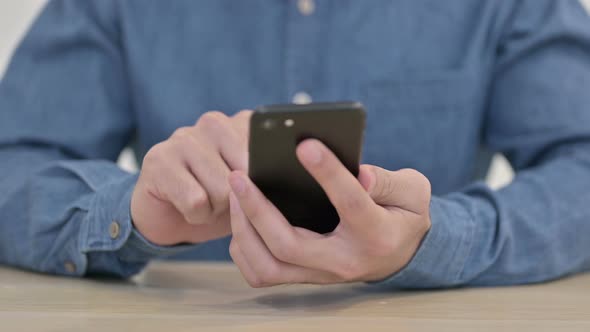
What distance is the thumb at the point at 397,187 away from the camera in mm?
439

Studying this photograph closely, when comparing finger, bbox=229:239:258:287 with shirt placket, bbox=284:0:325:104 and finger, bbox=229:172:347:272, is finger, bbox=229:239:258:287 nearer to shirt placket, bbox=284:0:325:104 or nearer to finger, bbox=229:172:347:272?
finger, bbox=229:172:347:272

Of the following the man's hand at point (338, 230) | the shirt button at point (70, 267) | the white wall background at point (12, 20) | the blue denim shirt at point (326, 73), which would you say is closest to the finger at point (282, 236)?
the man's hand at point (338, 230)

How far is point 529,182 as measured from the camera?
73 cm

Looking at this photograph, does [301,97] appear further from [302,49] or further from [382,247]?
[382,247]

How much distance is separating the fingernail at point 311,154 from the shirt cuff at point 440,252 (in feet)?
0.54

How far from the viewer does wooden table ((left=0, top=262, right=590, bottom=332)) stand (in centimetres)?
43

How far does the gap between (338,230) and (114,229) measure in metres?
0.24

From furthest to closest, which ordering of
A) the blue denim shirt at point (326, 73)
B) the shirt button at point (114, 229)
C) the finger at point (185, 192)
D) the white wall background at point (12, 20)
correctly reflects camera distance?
the white wall background at point (12, 20) < the blue denim shirt at point (326, 73) < the shirt button at point (114, 229) < the finger at point (185, 192)

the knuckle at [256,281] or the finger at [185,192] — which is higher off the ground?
the finger at [185,192]

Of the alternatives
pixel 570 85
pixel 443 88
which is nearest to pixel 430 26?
pixel 443 88

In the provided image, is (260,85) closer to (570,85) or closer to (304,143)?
(570,85)

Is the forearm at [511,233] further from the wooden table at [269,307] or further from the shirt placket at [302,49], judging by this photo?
the shirt placket at [302,49]

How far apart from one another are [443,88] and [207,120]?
1.51 feet

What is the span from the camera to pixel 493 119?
0.96 metres
